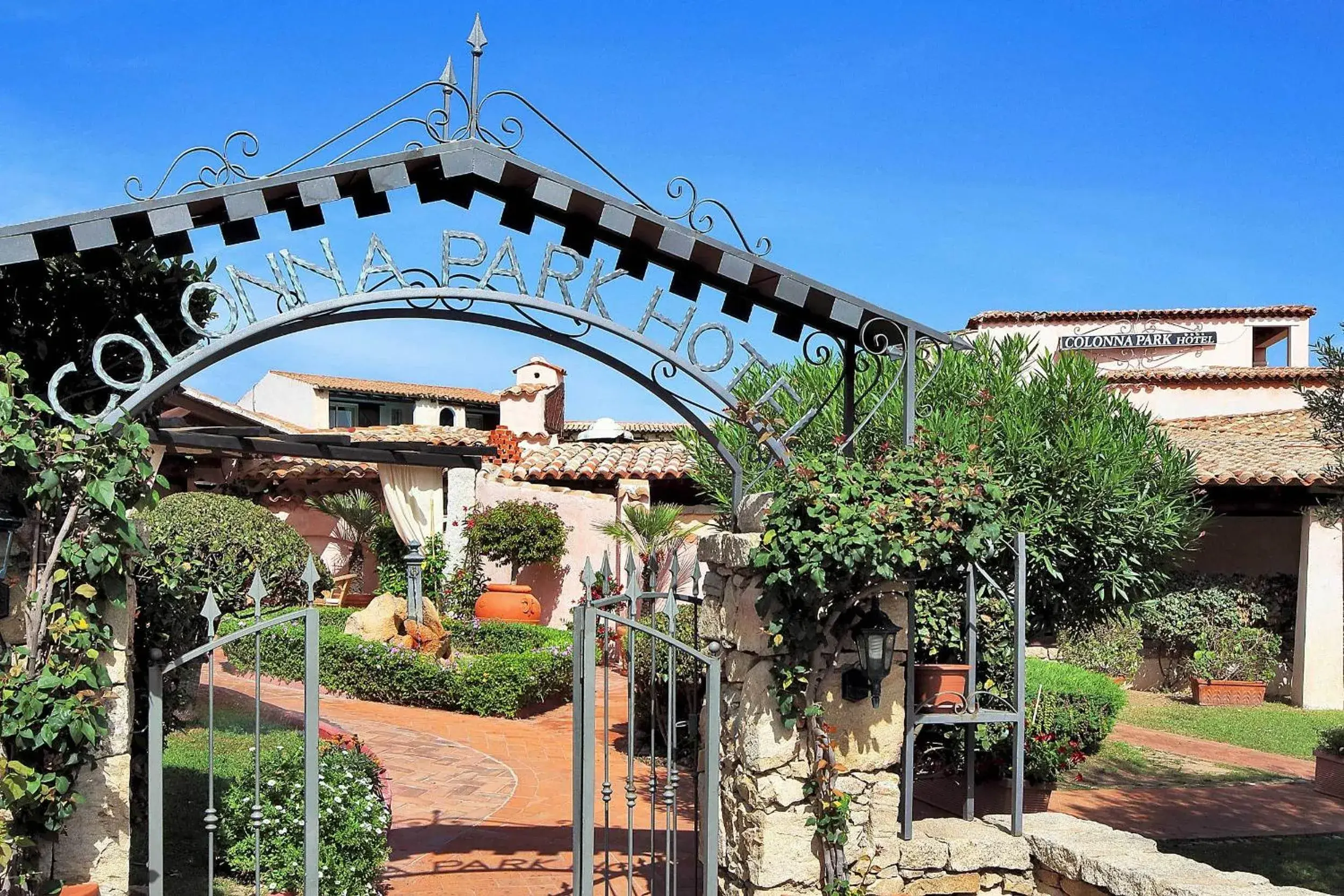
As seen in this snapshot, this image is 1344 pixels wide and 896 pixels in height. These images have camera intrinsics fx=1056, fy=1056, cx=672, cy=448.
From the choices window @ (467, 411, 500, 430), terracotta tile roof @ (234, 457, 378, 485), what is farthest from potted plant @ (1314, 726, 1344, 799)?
window @ (467, 411, 500, 430)

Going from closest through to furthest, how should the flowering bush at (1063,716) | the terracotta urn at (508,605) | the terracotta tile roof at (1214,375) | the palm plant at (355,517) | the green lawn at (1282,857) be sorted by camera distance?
the green lawn at (1282,857) < the flowering bush at (1063,716) < the terracotta urn at (508,605) < the palm plant at (355,517) < the terracotta tile roof at (1214,375)

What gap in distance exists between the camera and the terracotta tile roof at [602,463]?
17484mm

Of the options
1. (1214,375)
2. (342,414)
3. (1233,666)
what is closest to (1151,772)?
(1233,666)

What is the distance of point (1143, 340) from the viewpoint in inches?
922

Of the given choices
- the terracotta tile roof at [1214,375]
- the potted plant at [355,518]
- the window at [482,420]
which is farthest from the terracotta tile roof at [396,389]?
the terracotta tile roof at [1214,375]

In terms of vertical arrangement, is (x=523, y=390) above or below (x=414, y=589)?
above

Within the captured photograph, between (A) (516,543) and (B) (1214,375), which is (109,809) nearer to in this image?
(A) (516,543)

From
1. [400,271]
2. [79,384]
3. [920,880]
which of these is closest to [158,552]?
[79,384]

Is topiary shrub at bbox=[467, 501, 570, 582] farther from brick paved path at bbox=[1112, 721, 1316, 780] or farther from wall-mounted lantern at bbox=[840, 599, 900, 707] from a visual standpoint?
wall-mounted lantern at bbox=[840, 599, 900, 707]

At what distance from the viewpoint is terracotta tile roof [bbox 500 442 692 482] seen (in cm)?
1748

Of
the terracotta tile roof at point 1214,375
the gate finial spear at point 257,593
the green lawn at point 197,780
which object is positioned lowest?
the green lawn at point 197,780

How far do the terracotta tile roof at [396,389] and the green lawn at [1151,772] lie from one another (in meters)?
18.7

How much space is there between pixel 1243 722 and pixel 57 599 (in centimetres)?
1392

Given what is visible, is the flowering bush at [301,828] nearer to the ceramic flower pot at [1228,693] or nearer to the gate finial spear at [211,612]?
the gate finial spear at [211,612]
